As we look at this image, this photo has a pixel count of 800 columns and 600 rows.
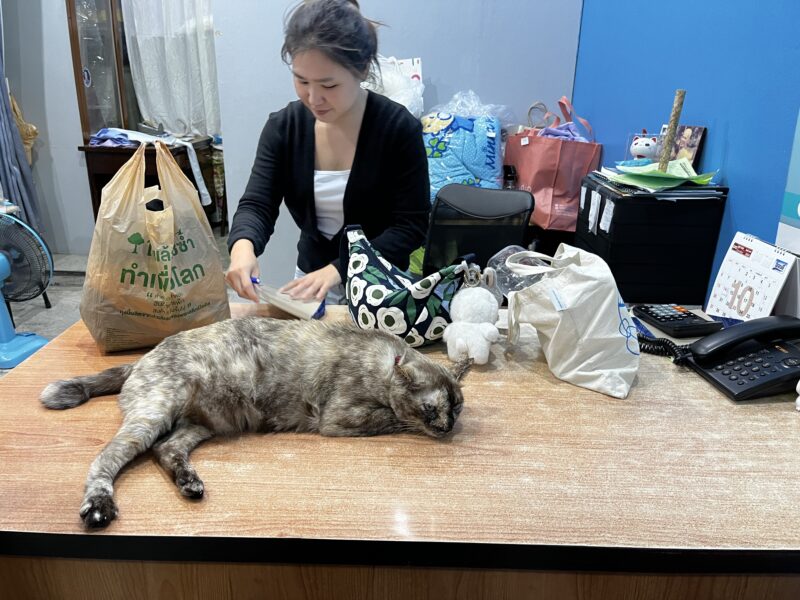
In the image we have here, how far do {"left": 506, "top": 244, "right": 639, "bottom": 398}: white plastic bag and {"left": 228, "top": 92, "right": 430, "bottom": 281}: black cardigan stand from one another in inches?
23.6

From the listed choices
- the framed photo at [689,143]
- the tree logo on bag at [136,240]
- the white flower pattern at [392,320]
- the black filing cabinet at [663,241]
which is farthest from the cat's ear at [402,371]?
the framed photo at [689,143]

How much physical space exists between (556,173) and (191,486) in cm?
256

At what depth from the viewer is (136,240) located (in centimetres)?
121

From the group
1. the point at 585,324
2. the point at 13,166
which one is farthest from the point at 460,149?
the point at 13,166

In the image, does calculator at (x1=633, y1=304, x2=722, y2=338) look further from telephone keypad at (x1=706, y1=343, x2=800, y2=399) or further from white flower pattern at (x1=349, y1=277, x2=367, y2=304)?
white flower pattern at (x1=349, y1=277, x2=367, y2=304)

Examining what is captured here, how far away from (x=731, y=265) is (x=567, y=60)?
7.02ft

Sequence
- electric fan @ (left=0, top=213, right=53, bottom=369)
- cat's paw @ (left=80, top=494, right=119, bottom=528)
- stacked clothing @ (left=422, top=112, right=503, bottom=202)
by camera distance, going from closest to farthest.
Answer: cat's paw @ (left=80, top=494, right=119, bottom=528) → electric fan @ (left=0, top=213, right=53, bottom=369) → stacked clothing @ (left=422, top=112, right=503, bottom=202)

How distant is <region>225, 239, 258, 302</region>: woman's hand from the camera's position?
1.40 m

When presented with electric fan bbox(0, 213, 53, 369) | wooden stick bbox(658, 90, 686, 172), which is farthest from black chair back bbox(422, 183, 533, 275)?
electric fan bbox(0, 213, 53, 369)

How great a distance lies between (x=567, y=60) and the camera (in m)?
3.26

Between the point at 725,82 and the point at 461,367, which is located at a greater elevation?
the point at 725,82

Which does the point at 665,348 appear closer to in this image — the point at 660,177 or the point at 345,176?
the point at 660,177

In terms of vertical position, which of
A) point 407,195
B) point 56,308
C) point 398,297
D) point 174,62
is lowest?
point 56,308

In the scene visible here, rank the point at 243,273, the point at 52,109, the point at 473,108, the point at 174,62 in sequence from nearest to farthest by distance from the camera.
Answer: the point at 243,273 → the point at 473,108 → the point at 52,109 → the point at 174,62
